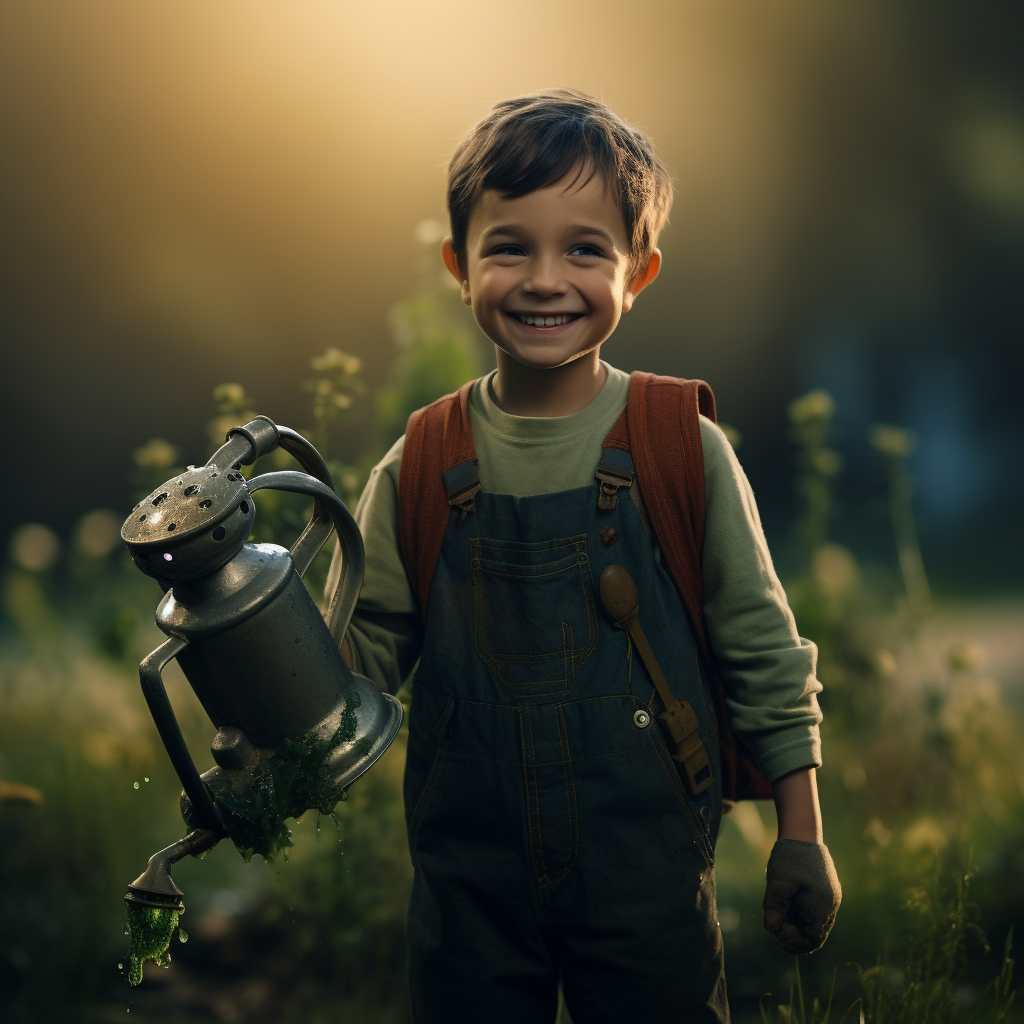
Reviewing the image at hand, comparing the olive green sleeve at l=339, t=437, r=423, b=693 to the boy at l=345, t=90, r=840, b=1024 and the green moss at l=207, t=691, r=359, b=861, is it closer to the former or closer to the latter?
the boy at l=345, t=90, r=840, b=1024

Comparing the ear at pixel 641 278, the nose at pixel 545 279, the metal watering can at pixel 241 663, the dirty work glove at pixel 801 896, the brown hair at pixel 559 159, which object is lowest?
the dirty work glove at pixel 801 896

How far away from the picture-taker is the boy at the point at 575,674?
4.43 feet

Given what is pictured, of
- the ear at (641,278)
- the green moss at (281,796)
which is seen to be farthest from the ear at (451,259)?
the green moss at (281,796)

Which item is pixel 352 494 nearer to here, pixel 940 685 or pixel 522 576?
pixel 522 576

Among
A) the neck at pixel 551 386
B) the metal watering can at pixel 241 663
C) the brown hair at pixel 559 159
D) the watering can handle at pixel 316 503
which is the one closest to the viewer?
the metal watering can at pixel 241 663

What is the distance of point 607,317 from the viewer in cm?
138

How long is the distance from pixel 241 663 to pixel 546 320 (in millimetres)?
570

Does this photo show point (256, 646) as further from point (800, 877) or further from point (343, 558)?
point (800, 877)

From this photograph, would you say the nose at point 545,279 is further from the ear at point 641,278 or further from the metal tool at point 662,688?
the metal tool at point 662,688

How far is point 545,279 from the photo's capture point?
1.33 meters

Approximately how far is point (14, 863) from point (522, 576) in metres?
1.86

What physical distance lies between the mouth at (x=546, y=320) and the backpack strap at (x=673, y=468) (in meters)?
0.14

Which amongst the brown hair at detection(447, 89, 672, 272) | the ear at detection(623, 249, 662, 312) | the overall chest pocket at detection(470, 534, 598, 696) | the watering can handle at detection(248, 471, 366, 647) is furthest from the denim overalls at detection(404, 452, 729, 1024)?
→ the brown hair at detection(447, 89, 672, 272)

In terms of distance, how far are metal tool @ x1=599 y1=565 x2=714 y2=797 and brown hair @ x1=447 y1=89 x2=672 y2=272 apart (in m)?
0.44
